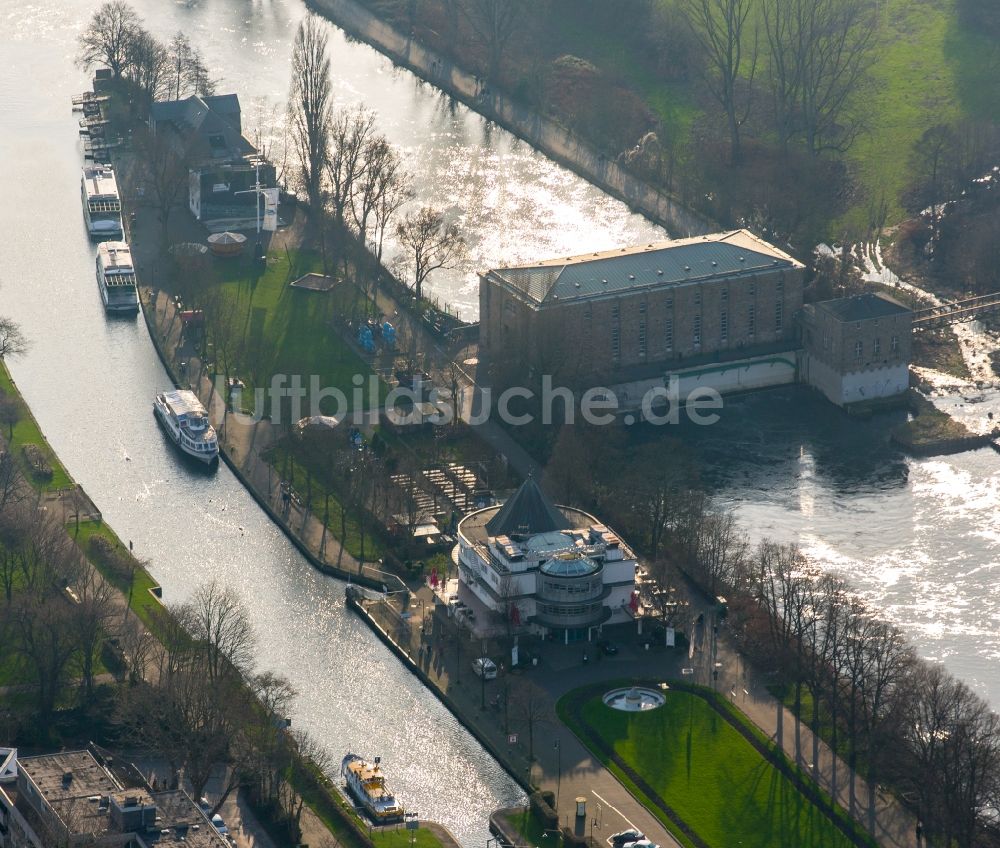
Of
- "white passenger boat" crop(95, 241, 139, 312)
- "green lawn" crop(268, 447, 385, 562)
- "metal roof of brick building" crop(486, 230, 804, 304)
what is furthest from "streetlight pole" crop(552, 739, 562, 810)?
"white passenger boat" crop(95, 241, 139, 312)

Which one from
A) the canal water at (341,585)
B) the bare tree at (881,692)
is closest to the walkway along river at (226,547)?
the canal water at (341,585)

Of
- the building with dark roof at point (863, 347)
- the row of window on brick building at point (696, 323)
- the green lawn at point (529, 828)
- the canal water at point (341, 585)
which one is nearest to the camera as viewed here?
the green lawn at point (529, 828)

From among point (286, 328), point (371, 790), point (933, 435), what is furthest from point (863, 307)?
point (371, 790)

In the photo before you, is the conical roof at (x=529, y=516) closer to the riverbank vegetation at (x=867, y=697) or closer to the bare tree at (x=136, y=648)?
the riverbank vegetation at (x=867, y=697)

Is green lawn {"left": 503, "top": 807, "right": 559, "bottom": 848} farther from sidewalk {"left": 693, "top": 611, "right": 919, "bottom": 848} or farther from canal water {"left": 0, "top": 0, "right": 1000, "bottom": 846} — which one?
sidewalk {"left": 693, "top": 611, "right": 919, "bottom": 848}

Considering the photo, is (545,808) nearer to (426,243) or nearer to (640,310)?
(640,310)

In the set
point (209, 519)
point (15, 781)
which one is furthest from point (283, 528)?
point (15, 781)
